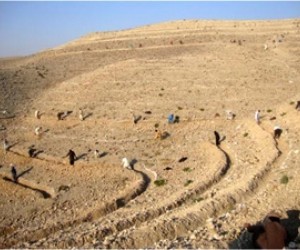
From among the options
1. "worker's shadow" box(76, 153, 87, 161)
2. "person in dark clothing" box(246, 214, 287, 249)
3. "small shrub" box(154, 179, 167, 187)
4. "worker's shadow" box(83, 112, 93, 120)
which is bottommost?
"small shrub" box(154, 179, 167, 187)

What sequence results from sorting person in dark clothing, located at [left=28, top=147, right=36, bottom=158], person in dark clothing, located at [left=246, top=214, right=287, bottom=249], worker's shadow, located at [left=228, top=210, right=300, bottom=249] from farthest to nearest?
person in dark clothing, located at [left=28, top=147, right=36, bottom=158], worker's shadow, located at [left=228, top=210, right=300, bottom=249], person in dark clothing, located at [left=246, top=214, right=287, bottom=249]

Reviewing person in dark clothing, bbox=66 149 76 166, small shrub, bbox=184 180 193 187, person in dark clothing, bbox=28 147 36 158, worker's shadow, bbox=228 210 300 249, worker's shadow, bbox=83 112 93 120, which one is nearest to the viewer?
worker's shadow, bbox=228 210 300 249

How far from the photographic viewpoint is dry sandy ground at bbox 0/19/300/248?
17.4m

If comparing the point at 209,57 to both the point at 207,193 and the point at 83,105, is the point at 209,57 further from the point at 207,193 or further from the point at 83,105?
the point at 207,193

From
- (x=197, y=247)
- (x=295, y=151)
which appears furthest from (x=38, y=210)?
(x=295, y=151)

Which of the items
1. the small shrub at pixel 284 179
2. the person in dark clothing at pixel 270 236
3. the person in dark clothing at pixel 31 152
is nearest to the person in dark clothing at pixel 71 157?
the person in dark clothing at pixel 31 152

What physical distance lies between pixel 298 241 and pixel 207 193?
7.19m

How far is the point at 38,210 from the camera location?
23031 millimetres

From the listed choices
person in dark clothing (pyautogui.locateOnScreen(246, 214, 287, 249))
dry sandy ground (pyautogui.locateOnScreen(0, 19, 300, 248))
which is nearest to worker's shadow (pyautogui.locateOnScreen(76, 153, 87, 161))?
dry sandy ground (pyautogui.locateOnScreen(0, 19, 300, 248))

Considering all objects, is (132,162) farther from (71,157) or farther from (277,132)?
(277,132)

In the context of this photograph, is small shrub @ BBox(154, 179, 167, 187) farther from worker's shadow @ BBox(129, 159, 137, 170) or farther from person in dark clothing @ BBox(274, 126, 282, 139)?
person in dark clothing @ BBox(274, 126, 282, 139)

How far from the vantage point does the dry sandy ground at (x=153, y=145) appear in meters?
17.4

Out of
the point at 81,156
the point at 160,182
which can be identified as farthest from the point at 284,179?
the point at 81,156

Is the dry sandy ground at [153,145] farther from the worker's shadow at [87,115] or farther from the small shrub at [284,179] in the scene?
the worker's shadow at [87,115]
